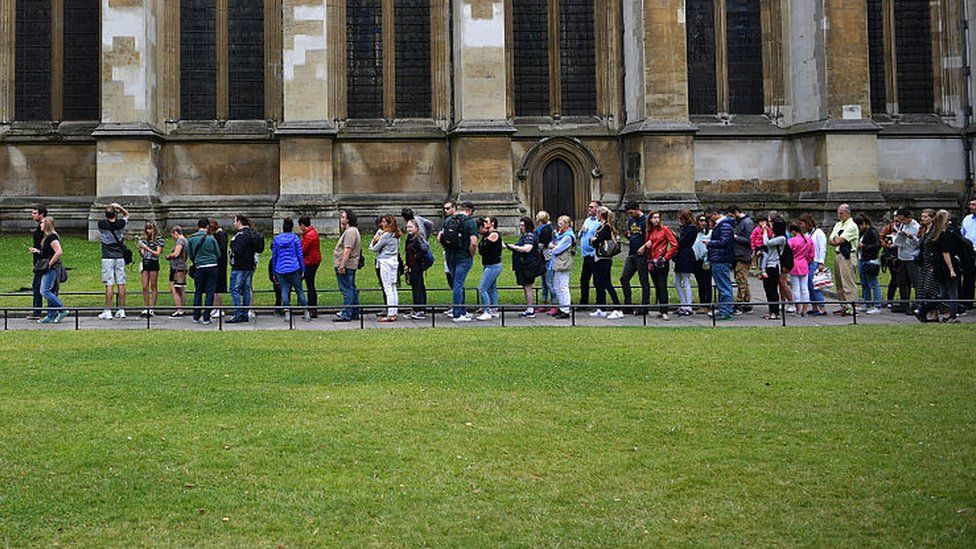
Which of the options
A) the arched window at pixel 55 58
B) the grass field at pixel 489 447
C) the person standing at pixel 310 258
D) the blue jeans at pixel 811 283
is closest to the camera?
the grass field at pixel 489 447

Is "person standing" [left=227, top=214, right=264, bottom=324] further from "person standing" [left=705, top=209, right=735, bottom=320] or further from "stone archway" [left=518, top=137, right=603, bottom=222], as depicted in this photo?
"stone archway" [left=518, top=137, right=603, bottom=222]

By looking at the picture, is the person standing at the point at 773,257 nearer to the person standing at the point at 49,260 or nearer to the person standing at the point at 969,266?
the person standing at the point at 969,266

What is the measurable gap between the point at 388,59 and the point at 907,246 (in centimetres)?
1752

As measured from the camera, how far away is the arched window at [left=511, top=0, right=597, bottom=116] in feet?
99.0

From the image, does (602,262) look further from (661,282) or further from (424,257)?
(424,257)

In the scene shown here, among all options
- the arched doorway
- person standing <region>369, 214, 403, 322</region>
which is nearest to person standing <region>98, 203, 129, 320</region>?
person standing <region>369, 214, 403, 322</region>

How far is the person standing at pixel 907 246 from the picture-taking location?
632 inches

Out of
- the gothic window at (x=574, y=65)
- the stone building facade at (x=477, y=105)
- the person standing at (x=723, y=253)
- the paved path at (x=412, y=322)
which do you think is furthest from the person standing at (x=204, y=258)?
the gothic window at (x=574, y=65)

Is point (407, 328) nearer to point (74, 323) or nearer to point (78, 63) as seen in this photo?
point (74, 323)

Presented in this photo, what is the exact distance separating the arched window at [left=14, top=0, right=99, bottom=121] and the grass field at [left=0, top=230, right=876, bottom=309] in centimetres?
565

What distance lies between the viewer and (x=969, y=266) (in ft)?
51.5

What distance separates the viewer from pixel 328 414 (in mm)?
8328

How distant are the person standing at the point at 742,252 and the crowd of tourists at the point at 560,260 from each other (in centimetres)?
2

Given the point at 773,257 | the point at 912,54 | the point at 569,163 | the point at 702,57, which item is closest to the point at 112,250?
the point at 773,257
